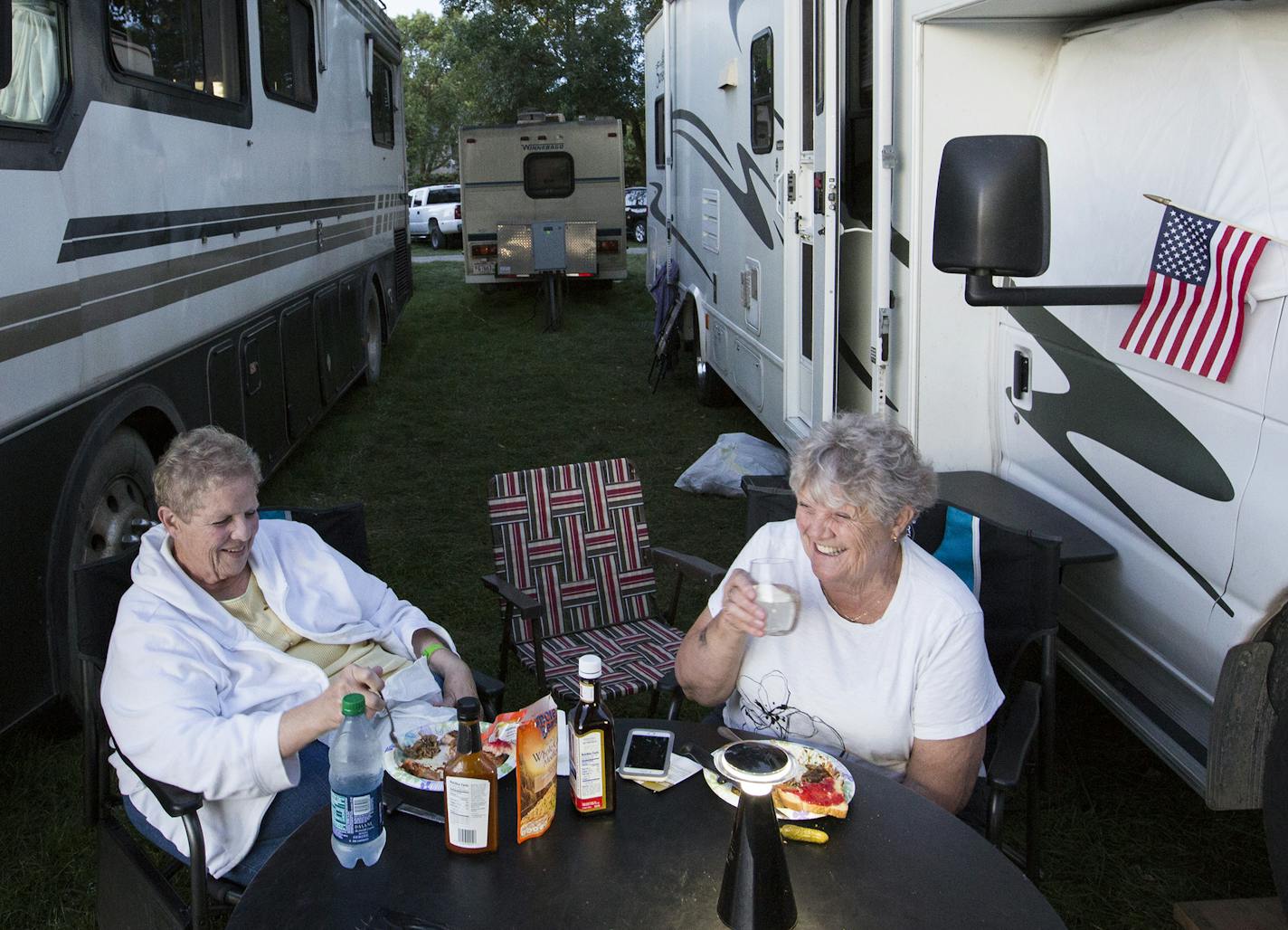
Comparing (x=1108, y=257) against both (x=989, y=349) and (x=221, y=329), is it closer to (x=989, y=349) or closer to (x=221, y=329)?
(x=989, y=349)

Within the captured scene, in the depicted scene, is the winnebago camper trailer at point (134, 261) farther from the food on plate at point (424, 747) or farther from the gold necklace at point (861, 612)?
the gold necklace at point (861, 612)

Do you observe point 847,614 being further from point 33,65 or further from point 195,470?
point 33,65

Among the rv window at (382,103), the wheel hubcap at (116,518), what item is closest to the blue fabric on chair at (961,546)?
the wheel hubcap at (116,518)

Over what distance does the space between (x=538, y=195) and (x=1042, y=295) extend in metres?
11.8

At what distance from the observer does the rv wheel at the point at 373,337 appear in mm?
9055

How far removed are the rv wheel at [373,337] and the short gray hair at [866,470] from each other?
6.99 metres

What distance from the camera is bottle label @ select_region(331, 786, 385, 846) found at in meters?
1.83

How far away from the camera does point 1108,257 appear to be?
299 centimetres

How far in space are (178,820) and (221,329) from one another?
9.44 feet

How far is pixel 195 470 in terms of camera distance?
8.09 feet

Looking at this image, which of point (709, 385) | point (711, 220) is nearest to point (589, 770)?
point (711, 220)

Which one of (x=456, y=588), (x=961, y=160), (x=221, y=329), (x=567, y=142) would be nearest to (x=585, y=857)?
(x=961, y=160)

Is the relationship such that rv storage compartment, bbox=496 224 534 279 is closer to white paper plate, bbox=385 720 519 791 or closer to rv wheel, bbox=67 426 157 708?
rv wheel, bbox=67 426 157 708

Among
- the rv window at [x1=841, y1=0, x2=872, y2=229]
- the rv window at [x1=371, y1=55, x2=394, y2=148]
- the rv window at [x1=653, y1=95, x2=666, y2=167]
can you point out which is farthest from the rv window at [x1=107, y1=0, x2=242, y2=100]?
the rv window at [x1=653, y1=95, x2=666, y2=167]
